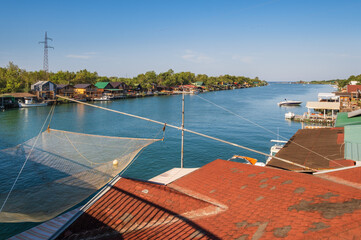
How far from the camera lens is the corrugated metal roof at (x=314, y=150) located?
11.3 meters

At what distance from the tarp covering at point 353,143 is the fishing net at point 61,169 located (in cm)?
858

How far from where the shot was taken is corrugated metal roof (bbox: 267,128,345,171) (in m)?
11.3

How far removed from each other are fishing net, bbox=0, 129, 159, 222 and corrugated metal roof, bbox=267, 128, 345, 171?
26.1 feet

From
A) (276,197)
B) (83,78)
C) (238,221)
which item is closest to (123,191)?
(238,221)

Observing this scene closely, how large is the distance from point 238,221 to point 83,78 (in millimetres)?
→ 108018

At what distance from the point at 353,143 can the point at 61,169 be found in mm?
12840

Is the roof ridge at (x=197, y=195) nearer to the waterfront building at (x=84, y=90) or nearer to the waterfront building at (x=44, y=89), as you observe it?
the waterfront building at (x=44, y=89)

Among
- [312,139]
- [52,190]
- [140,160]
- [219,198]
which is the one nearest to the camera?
[219,198]

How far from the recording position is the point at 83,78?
10106 centimetres

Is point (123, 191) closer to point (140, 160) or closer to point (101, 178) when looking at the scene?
point (101, 178)

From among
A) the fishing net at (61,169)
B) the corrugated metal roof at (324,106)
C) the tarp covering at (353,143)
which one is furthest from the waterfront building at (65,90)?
the tarp covering at (353,143)

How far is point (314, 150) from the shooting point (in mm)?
13484

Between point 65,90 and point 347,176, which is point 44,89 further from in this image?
point 347,176

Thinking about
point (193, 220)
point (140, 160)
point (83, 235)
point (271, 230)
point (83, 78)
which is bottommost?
point (140, 160)
